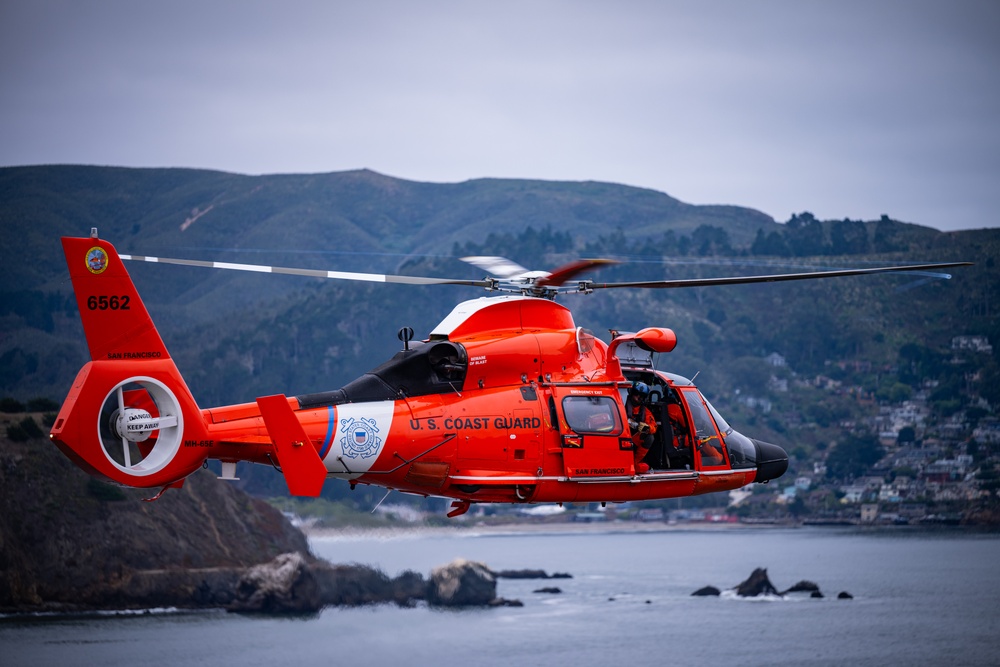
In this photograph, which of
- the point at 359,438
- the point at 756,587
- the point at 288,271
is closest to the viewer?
the point at 288,271

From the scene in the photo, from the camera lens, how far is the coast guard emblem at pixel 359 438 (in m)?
18.5

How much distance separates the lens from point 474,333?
2008cm

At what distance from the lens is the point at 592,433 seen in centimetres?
1989

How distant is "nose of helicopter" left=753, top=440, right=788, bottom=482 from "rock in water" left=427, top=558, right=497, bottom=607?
59488 millimetres

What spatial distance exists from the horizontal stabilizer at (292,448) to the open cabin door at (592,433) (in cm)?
414

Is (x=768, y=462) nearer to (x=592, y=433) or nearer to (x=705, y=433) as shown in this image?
(x=705, y=433)

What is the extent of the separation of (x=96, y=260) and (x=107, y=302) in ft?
1.97

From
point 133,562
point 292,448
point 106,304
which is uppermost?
point 106,304

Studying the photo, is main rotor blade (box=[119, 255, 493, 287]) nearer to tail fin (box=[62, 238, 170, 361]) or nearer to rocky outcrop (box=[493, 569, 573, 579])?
tail fin (box=[62, 238, 170, 361])

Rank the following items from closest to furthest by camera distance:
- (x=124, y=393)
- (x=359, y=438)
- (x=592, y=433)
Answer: (x=124, y=393) < (x=359, y=438) < (x=592, y=433)

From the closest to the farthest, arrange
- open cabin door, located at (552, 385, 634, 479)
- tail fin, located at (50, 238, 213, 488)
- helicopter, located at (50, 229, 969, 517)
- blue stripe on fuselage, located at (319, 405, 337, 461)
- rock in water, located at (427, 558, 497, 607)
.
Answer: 1. tail fin, located at (50, 238, 213, 488)
2. helicopter, located at (50, 229, 969, 517)
3. blue stripe on fuselage, located at (319, 405, 337, 461)
4. open cabin door, located at (552, 385, 634, 479)
5. rock in water, located at (427, 558, 497, 607)

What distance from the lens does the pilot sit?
67.9 ft

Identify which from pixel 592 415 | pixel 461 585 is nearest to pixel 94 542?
pixel 461 585

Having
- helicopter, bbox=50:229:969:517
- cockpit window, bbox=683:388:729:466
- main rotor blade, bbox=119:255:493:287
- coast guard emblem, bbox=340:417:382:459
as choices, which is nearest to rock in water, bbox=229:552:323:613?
helicopter, bbox=50:229:969:517
